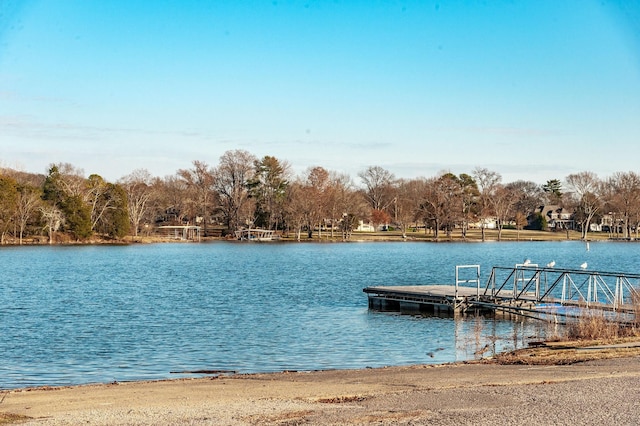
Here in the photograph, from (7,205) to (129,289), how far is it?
208 feet

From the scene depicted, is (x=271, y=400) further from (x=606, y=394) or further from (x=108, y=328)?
(x=108, y=328)

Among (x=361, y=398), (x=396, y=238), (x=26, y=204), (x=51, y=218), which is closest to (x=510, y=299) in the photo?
(x=361, y=398)

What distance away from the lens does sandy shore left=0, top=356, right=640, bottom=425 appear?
1263 centimetres

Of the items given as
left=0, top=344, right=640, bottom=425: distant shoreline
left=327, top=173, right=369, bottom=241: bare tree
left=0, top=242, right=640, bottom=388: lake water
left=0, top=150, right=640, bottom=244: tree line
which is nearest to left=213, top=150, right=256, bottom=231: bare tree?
left=0, top=150, right=640, bottom=244: tree line

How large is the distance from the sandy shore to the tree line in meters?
96.9

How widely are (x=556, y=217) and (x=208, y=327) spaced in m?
159

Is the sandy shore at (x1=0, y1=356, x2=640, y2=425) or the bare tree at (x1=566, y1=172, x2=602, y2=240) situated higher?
the bare tree at (x1=566, y1=172, x2=602, y2=240)

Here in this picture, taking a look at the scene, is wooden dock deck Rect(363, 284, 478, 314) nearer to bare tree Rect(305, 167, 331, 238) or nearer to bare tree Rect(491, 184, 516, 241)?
bare tree Rect(305, 167, 331, 238)

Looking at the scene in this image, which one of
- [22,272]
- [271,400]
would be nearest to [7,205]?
[22,272]

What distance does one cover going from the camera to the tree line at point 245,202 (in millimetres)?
111750

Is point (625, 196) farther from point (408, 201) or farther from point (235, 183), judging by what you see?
point (235, 183)

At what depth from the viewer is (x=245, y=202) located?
134 meters

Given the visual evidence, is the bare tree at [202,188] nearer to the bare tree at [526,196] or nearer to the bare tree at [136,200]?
the bare tree at [136,200]

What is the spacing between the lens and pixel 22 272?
62656 millimetres
